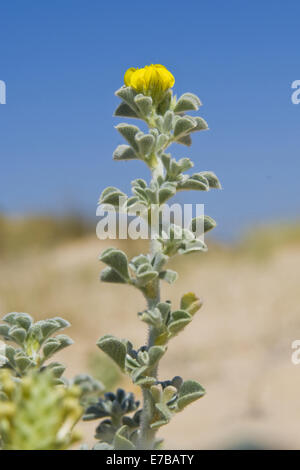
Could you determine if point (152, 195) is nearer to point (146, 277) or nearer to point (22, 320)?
point (146, 277)

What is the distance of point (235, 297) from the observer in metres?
12.9

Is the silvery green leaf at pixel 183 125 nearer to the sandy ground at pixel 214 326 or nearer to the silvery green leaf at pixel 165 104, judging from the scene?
the silvery green leaf at pixel 165 104

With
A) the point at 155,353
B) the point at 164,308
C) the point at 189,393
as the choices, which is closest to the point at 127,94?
the point at 164,308

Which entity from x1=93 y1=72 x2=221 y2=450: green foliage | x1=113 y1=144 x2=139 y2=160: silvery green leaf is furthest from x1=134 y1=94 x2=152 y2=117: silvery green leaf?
x1=113 y1=144 x2=139 y2=160: silvery green leaf

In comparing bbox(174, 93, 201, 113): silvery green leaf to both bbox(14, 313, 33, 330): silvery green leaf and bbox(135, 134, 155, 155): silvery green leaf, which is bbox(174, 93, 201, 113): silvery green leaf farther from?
bbox(14, 313, 33, 330): silvery green leaf

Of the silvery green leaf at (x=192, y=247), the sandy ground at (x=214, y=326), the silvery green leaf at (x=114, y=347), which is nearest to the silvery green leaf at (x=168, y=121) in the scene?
the silvery green leaf at (x=192, y=247)

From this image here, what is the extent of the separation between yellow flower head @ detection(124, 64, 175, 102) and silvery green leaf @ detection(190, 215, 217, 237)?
1.17ft

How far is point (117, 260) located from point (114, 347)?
0.72 ft

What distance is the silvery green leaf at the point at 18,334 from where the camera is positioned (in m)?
1.56

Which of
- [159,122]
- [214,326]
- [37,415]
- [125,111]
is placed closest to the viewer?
[37,415]

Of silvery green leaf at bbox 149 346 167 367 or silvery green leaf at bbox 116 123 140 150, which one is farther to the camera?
silvery green leaf at bbox 116 123 140 150

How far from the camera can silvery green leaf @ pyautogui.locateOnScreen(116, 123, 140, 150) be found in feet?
5.49

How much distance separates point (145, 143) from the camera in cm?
158
